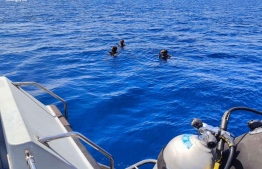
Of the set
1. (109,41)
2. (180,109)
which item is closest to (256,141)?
(180,109)

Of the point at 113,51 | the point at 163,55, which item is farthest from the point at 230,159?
the point at 113,51

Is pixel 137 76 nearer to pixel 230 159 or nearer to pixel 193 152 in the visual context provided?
pixel 193 152

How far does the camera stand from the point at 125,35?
1762 centimetres

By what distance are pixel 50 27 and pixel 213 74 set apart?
1312 cm

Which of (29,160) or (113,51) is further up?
(29,160)

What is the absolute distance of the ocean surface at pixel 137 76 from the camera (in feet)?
22.6

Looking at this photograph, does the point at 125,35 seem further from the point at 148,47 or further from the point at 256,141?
the point at 256,141

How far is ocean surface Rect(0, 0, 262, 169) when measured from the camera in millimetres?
6902

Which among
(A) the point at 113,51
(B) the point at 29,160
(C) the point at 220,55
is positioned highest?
(B) the point at 29,160

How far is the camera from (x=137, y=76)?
10.4 meters

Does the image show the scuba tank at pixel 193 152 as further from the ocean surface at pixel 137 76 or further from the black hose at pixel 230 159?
the ocean surface at pixel 137 76

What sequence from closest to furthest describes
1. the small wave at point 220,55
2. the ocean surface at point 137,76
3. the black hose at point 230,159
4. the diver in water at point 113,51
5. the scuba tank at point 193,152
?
the black hose at point 230,159 → the scuba tank at point 193,152 → the ocean surface at point 137,76 → the diver in water at point 113,51 → the small wave at point 220,55

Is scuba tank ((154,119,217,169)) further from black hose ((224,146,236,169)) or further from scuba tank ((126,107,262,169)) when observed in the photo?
black hose ((224,146,236,169))

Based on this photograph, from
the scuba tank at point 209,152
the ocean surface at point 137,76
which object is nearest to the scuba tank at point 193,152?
the scuba tank at point 209,152
